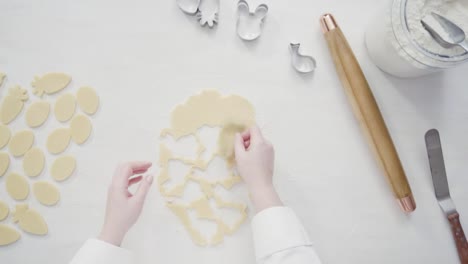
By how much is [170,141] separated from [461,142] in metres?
0.47

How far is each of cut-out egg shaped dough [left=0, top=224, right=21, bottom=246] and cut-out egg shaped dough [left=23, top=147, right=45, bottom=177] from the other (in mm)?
79

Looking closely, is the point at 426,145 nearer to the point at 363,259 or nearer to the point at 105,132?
the point at 363,259

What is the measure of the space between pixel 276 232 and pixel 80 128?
32 cm

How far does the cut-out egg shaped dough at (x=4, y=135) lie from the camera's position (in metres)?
0.50

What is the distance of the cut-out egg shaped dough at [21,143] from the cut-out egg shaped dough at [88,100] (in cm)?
9

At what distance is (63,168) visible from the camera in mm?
495

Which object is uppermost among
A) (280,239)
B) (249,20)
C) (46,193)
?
(249,20)

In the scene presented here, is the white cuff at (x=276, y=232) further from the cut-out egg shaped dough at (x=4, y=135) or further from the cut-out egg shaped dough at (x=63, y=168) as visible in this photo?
the cut-out egg shaped dough at (x=4, y=135)

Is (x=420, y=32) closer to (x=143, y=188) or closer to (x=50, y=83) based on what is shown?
(x=143, y=188)

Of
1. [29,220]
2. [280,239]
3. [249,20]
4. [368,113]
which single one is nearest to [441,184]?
[368,113]

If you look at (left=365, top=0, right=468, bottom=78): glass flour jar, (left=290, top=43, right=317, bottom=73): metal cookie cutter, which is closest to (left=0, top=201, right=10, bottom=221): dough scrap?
(left=290, top=43, right=317, bottom=73): metal cookie cutter

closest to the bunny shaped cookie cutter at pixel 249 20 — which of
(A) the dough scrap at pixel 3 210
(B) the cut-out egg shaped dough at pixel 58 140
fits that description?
(B) the cut-out egg shaped dough at pixel 58 140

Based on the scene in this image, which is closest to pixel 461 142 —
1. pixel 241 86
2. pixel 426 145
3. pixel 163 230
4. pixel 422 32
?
pixel 426 145

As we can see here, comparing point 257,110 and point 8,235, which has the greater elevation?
point 257,110
